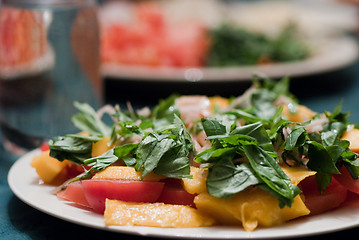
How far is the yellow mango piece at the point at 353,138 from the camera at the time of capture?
1664 millimetres

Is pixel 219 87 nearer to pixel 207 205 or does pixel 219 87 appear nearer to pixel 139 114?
pixel 139 114

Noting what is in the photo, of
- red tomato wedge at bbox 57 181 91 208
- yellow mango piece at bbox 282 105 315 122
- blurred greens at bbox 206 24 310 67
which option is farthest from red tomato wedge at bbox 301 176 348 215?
blurred greens at bbox 206 24 310 67

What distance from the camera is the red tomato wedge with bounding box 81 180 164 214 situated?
1.48m

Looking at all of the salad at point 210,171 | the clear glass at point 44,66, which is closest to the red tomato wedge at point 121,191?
the salad at point 210,171

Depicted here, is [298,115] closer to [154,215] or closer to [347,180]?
[347,180]

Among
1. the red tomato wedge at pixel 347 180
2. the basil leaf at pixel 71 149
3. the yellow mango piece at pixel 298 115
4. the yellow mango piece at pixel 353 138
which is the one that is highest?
the yellow mango piece at pixel 353 138

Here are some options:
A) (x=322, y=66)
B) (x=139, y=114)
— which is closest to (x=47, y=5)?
(x=139, y=114)

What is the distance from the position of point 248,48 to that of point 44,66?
2.09 m

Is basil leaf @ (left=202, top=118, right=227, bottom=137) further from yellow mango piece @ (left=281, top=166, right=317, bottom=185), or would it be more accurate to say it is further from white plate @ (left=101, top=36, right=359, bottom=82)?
white plate @ (left=101, top=36, right=359, bottom=82)

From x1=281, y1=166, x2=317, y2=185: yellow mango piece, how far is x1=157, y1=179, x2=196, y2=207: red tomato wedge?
0.90 feet

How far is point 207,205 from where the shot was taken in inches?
55.3

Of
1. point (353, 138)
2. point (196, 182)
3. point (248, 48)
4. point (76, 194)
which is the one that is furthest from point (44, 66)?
point (248, 48)

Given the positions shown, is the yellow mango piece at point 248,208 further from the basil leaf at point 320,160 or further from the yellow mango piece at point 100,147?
the yellow mango piece at point 100,147

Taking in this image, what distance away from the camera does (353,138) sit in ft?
5.65
